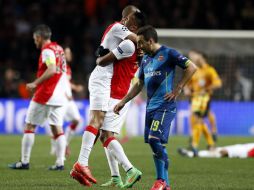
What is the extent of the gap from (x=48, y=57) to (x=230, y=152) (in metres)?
5.21

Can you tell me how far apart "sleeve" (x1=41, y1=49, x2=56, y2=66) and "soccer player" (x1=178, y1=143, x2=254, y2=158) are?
4.85 m

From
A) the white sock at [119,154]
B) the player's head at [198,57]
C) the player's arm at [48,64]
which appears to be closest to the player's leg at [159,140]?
the white sock at [119,154]

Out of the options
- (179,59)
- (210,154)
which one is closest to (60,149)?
(179,59)

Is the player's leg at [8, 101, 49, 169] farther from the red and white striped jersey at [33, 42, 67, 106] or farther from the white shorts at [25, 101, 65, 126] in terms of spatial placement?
the red and white striped jersey at [33, 42, 67, 106]

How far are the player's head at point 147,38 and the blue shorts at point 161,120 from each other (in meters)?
0.71

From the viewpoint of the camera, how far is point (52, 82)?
42.7 ft

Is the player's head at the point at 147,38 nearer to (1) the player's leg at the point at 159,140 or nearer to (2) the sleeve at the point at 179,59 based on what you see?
(2) the sleeve at the point at 179,59

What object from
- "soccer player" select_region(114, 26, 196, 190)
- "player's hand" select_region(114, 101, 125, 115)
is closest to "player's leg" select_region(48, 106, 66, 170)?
"player's hand" select_region(114, 101, 125, 115)

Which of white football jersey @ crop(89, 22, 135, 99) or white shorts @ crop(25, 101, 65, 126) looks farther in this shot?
white shorts @ crop(25, 101, 65, 126)

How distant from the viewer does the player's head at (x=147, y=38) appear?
9.28 m

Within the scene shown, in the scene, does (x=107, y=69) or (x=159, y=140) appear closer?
(x=159, y=140)

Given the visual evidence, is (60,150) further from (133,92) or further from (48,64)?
(133,92)

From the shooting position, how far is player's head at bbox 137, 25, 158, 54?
30.5 ft

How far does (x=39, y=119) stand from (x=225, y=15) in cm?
1556
